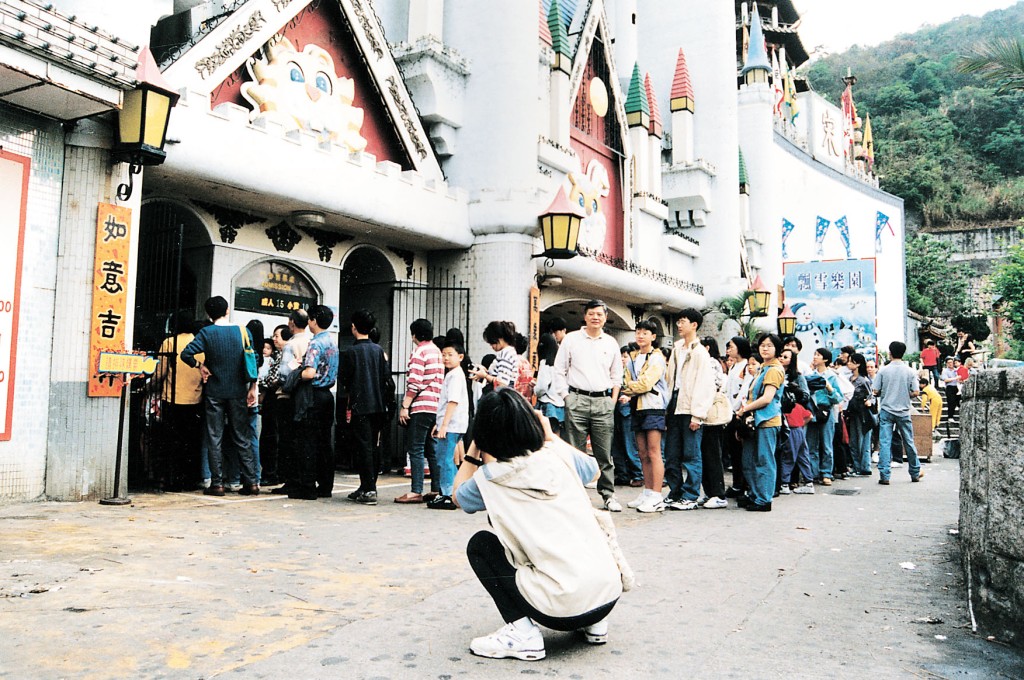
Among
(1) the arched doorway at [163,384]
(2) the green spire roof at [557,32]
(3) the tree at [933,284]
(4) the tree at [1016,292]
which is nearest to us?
(1) the arched doorway at [163,384]

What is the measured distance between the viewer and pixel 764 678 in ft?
10.2

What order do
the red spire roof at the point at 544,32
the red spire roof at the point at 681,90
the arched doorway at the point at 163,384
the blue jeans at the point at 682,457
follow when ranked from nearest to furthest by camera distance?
1. the blue jeans at the point at 682,457
2. the arched doorway at the point at 163,384
3. the red spire roof at the point at 544,32
4. the red spire roof at the point at 681,90

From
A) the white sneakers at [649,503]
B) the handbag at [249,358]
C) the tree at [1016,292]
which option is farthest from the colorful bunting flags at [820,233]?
the handbag at [249,358]

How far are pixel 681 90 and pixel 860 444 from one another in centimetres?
1163

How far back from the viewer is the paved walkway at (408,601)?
3225 millimetres

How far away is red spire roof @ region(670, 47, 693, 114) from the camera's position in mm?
20469

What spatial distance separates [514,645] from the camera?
328cm

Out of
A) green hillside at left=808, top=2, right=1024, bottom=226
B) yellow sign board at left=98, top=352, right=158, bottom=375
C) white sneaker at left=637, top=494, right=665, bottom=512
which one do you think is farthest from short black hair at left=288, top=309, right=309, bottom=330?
green hillside at left=808, top=2, right=1024, bottom=226

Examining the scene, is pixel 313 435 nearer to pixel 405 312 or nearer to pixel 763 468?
pixel 763 468

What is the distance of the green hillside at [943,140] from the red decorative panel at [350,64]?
43.5 meters

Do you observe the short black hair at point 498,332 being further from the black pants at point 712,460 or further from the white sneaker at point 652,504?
the black pants at point 712,460

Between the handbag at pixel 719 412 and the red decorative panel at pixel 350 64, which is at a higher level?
the red decorative panel at pixel 350 64

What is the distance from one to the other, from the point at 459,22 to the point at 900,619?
10966 mm

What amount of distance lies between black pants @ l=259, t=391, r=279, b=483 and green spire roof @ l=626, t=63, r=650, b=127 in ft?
38.1
